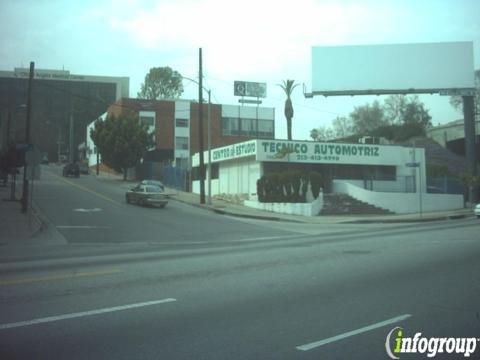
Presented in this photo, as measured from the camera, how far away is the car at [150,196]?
111ft

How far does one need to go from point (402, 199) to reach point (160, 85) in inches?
2460

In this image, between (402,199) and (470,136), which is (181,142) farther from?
(402,199)

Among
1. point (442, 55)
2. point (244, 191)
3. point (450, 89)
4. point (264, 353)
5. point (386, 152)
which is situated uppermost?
point (442, 55)

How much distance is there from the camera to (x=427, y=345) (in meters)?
6.04

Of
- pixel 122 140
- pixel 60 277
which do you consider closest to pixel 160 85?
pixel 122 140

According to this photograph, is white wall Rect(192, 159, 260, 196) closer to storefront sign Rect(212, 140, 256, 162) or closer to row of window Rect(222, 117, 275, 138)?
storefront sign Rect(212, 140, 256, 162)

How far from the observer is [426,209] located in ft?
126

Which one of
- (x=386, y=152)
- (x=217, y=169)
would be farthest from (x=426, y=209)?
(x=217, y=169)

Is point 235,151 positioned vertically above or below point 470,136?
below

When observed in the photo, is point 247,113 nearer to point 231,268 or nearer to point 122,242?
point 122,242

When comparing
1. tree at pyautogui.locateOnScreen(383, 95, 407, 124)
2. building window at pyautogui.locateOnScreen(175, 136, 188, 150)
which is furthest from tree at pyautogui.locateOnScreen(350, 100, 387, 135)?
building window at pyautogui.locateOnScreen(175, 136, 188, 150)

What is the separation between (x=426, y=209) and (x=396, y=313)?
33078 mm

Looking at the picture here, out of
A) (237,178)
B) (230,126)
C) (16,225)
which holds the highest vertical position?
(230,126)

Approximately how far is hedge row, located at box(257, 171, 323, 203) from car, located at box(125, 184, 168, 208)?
7.05 m
